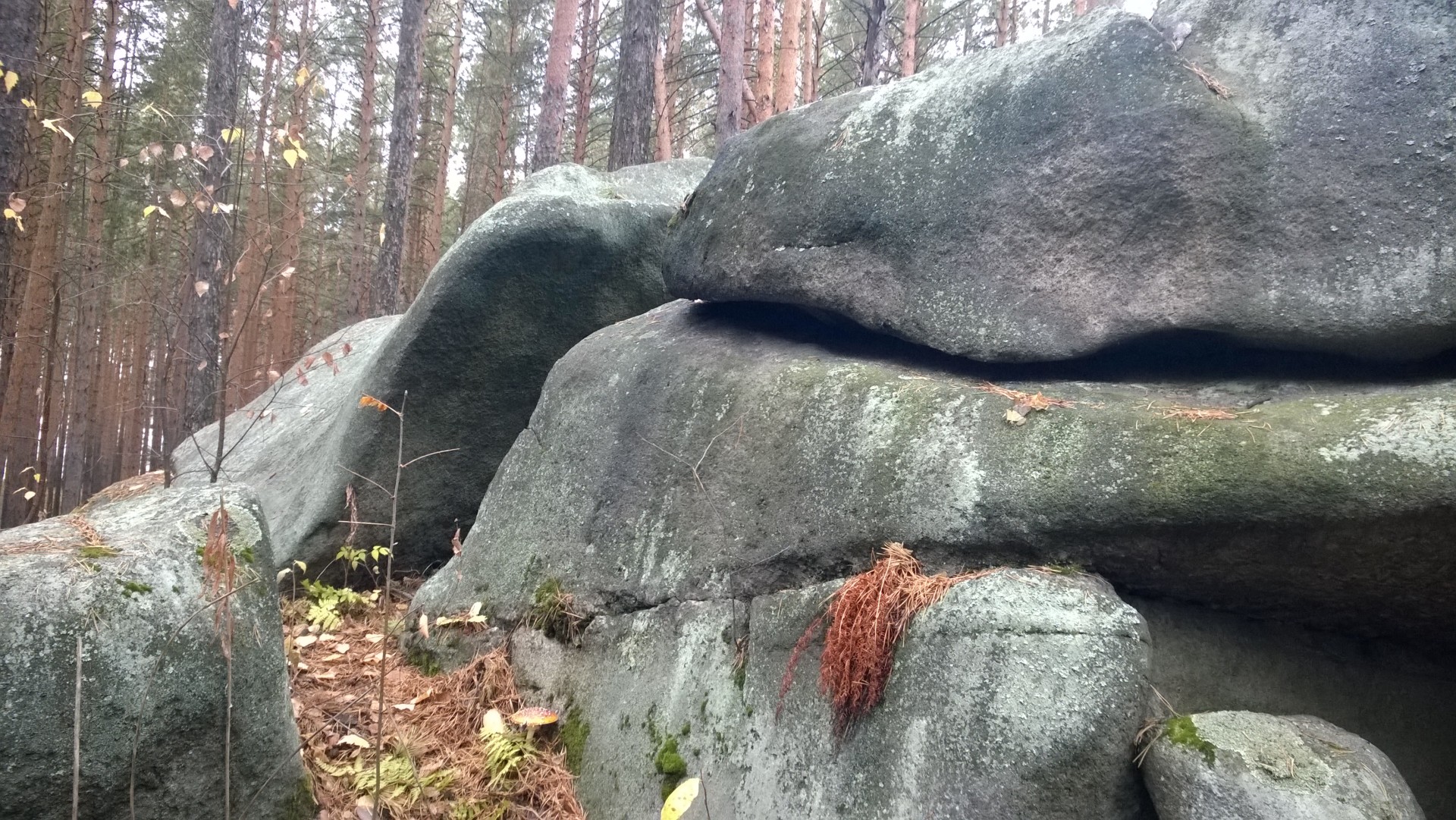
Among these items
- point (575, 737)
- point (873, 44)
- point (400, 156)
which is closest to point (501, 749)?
point (575, 737)

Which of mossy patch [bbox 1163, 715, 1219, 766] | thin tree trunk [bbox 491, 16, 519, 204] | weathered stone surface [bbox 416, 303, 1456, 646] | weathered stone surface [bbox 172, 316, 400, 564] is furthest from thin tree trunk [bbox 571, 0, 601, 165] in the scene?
mossy patch [bbox 1163, 715, 1219, 766]

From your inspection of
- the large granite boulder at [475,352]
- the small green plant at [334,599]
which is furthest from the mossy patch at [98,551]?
the large granite boulder at [475,352]

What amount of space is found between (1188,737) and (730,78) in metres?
9.05

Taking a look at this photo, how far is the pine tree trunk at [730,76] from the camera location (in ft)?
32.8

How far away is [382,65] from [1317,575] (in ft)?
69.0

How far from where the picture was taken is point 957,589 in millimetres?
2971

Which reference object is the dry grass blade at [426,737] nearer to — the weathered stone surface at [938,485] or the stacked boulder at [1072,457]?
the stacked boulder at [1072,457]

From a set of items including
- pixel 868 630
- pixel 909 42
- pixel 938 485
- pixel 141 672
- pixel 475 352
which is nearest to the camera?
pixel 141 672

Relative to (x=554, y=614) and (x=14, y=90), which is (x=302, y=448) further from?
(x=554, y=614)

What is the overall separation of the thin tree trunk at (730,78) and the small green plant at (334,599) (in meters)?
6.40

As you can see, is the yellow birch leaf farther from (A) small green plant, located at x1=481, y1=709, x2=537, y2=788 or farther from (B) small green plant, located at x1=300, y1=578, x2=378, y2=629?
(B) small green plant, located at x1=300, y1=578, x2=378, y2=629

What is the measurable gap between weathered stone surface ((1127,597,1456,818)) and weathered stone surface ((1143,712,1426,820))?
1.10ft

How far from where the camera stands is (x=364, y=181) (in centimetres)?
1714

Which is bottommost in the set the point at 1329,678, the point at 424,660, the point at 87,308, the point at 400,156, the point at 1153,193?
the point at 424,660
